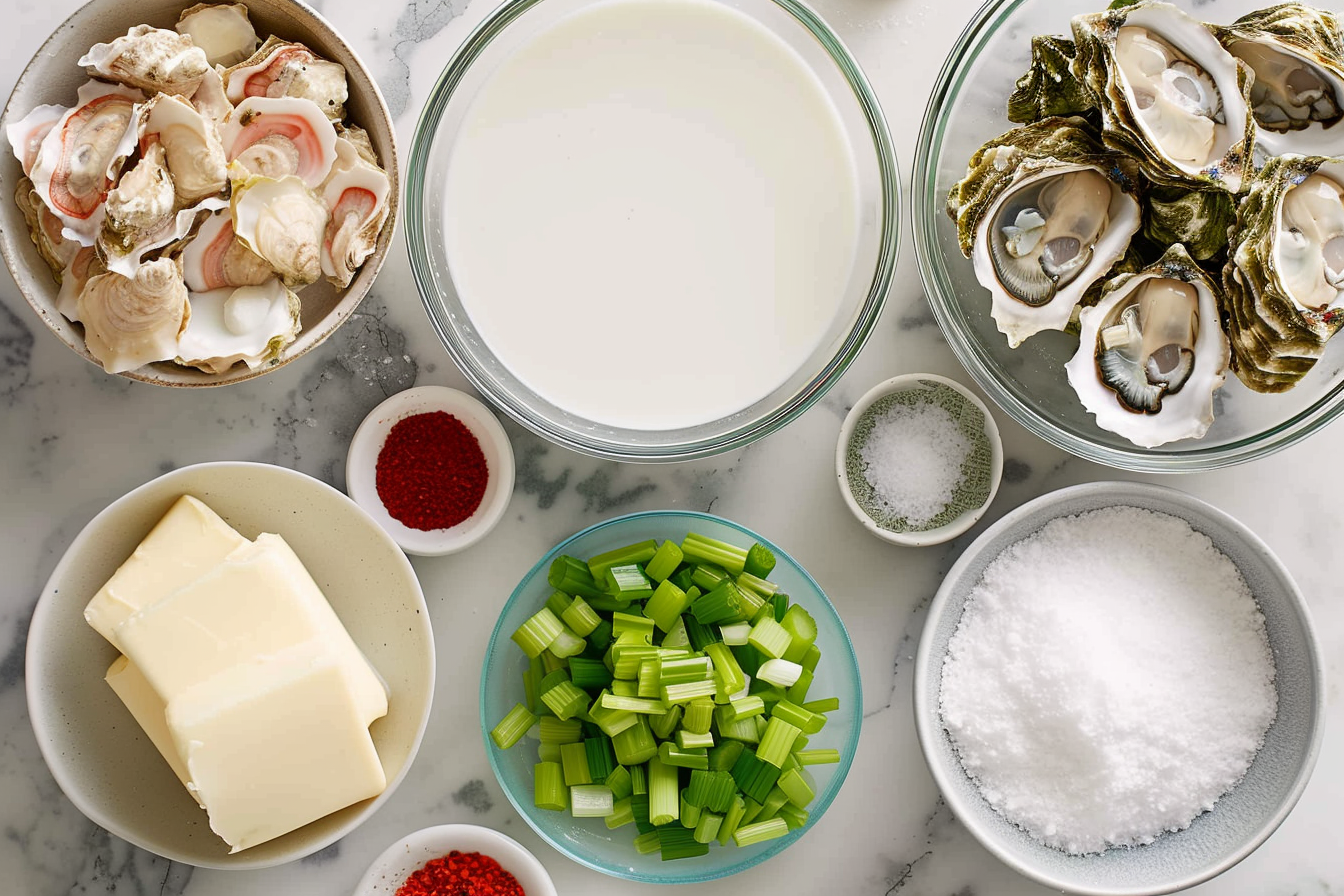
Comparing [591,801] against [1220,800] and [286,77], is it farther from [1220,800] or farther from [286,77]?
[286,77]

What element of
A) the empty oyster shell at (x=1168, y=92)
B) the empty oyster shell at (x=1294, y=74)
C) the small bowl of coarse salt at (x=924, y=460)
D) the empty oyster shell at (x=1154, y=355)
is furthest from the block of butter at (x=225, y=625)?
the empty oyster shell at (x=1294, y=74)

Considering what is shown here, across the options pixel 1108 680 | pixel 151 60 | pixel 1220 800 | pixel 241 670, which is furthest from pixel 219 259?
pixel 1220 800

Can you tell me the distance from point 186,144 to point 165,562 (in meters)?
0.54

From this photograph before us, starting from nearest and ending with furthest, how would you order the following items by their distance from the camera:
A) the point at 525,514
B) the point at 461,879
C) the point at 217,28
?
the point at 217,28
the point at 461,879
the point at 525,514

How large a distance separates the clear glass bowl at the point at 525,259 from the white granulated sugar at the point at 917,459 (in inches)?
6.7

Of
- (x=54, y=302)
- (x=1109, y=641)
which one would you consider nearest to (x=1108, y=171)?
(x=1109, y=641)

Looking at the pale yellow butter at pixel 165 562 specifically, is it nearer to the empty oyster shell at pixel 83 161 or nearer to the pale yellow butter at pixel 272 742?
the pale yellow butter at pixel 272 742

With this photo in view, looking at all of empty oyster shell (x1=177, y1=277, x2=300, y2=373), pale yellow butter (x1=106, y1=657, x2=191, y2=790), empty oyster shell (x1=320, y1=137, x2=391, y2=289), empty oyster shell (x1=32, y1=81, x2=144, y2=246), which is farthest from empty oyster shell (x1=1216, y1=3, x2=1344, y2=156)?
pale yellow butter (x1=106, y1=657, x2=191, y2=790)

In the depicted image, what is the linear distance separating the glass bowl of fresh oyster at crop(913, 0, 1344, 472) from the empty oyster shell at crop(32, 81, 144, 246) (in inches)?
40.4

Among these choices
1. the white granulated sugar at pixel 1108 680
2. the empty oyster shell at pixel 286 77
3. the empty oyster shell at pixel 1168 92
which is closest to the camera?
the empty oyster shell at pixel 1168 92

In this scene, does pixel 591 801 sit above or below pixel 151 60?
below

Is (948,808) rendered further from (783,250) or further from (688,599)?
(783,250)

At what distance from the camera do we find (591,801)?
149 cm

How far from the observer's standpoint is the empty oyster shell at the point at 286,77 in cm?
130
